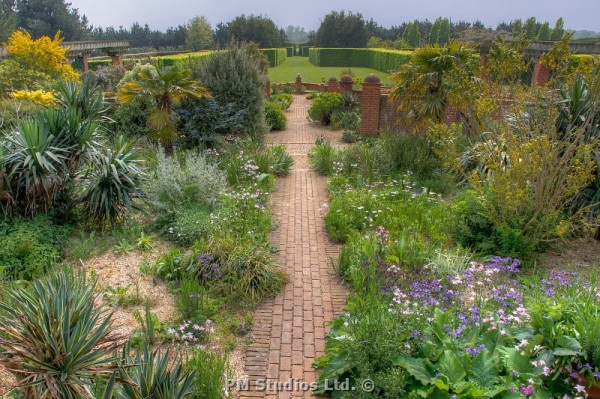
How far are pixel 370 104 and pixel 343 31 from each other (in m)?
45.8

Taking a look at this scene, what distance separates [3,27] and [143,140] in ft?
123

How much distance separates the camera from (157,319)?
4375 millimetres

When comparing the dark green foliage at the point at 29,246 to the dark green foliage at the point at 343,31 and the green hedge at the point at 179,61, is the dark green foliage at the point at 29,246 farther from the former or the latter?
the dark green foliage at the point at 343,31

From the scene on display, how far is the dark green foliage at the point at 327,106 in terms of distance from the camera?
655 inches

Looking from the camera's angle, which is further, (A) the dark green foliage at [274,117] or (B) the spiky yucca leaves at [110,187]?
(A) the dark green foliage at [274,117]

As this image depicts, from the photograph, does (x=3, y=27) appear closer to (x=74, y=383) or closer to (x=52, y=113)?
(x=52, y=113)

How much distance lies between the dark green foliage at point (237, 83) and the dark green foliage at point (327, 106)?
5.16 m

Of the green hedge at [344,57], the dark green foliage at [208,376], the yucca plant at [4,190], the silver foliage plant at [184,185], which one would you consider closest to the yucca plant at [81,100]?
the silver foliage plant at [184,185]

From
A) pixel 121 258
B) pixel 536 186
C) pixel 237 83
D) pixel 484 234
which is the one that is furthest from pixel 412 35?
pixel 121 258

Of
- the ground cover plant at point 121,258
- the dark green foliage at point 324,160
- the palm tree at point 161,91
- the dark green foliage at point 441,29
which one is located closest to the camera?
the ground cover plant at point 121,258

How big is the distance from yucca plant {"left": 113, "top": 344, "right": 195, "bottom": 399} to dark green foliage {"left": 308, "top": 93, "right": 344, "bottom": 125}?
14247mm

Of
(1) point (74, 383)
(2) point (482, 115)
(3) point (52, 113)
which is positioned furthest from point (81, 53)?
(1) point (74, 383)

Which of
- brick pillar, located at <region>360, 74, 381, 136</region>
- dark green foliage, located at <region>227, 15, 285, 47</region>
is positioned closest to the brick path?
brick pillar, located at <region>360, 74, 381, 136</region>

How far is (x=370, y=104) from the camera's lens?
13.6 meters
